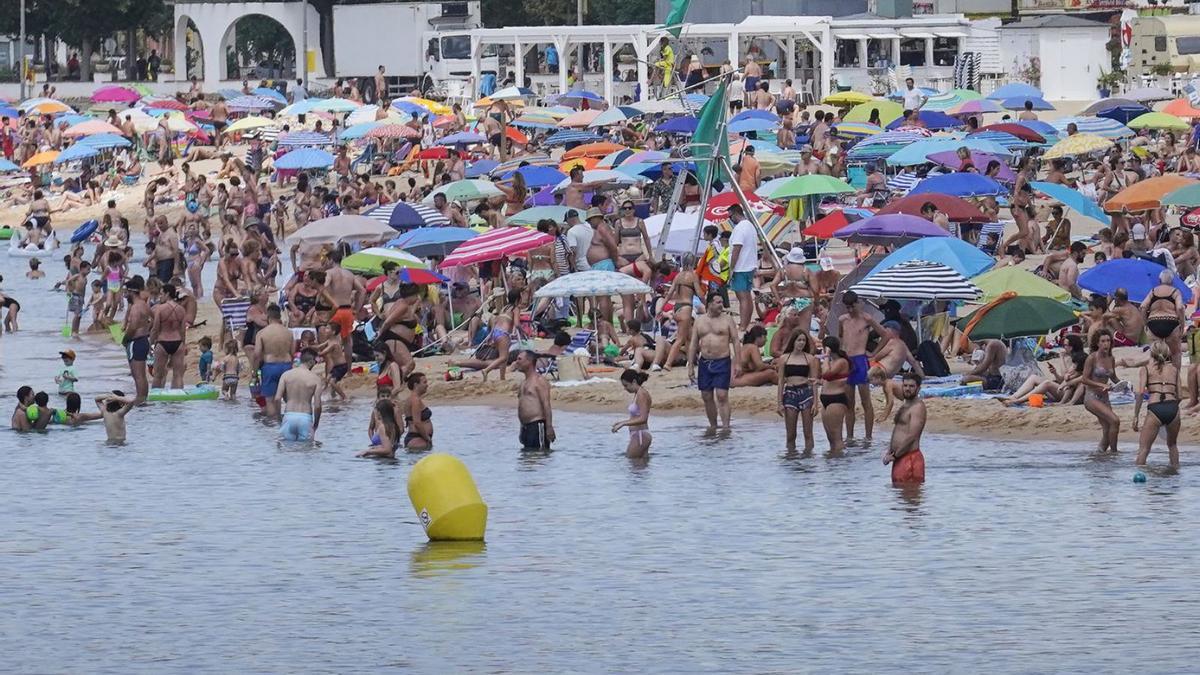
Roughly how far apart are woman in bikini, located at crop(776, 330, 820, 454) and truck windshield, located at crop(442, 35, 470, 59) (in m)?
40.4

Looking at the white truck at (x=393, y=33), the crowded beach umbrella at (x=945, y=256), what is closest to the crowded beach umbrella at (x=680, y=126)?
the crowded beach umbrella at (x=945, y=256)

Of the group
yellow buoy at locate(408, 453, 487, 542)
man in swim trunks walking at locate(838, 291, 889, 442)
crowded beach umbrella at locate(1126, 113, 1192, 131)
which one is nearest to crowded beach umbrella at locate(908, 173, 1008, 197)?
man in swim trunks walking at locate(838, 291, 889, 442)

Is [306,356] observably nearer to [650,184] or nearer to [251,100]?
[650,184]

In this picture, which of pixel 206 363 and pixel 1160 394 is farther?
pixel 206 363

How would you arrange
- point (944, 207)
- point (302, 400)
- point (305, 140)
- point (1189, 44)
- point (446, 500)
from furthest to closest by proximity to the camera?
point (1189, 44)
point (305, 140)
point (944, 207)
point (302, 400)
point (446, 500)

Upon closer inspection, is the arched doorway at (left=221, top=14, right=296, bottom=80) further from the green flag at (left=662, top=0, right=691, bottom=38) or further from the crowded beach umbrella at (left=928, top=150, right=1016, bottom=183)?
the green flag at (left=662, top=0, right=691, bottom=38)

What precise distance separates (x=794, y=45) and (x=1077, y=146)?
774 inches

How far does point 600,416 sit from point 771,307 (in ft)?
9.31

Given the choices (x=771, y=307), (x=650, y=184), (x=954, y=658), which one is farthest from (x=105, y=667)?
(x=650, y=184)

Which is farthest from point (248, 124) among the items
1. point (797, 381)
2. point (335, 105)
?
point (797, 381)

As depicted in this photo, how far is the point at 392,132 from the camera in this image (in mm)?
41500

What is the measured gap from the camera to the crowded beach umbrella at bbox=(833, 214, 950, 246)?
904 inches

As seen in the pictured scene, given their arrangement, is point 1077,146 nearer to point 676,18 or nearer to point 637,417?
point 676,18

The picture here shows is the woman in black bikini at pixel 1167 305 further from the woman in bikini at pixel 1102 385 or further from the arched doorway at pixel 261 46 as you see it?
the arched doorway at pixel 261 46
